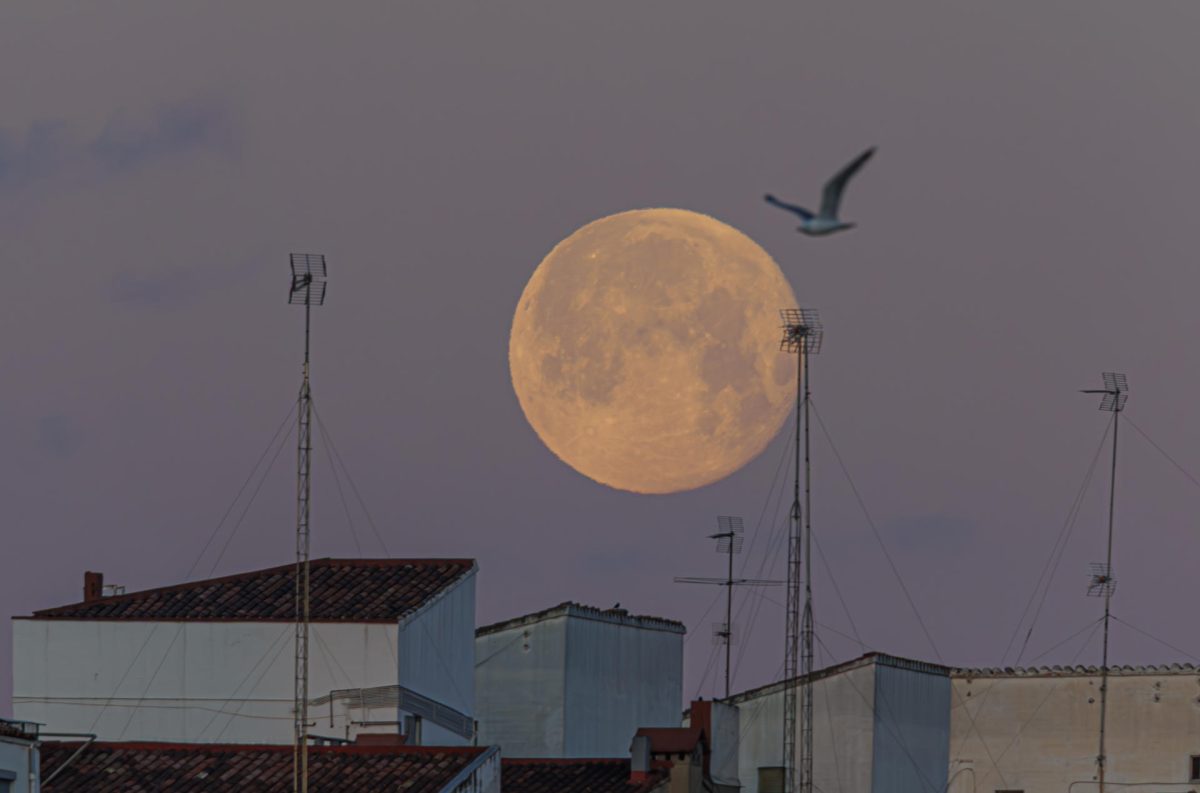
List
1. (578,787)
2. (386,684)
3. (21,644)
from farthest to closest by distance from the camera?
1. (21,644)
2. (386,684)
3. (578,787)

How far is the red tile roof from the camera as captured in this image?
60.2 meters

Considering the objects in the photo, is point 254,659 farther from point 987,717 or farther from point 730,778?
point 987,717

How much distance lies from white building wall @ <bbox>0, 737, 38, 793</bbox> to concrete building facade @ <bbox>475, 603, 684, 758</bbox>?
26.9 m

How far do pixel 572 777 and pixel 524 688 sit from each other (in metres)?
14.5

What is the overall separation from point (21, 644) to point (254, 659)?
7.29 metres

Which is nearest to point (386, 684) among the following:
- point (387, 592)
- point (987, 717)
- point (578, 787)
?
point (387, 592)

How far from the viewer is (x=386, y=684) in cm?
6606

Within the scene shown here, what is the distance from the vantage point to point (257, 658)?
67.6 m

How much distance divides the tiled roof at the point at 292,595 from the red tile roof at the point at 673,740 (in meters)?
9.11

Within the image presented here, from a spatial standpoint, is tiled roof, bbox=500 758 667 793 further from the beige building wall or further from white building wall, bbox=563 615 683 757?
the beige building wall

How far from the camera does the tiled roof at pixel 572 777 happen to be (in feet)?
194

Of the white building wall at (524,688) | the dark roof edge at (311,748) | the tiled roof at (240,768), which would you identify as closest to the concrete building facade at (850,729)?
the white building wall at (524,688)

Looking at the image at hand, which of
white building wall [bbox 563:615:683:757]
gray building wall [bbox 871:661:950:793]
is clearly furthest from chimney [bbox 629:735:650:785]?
gray building wall [bbox 871:661:950:793]

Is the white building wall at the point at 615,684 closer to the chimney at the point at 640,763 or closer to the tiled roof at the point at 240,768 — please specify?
the chimney at the point at 640,763
